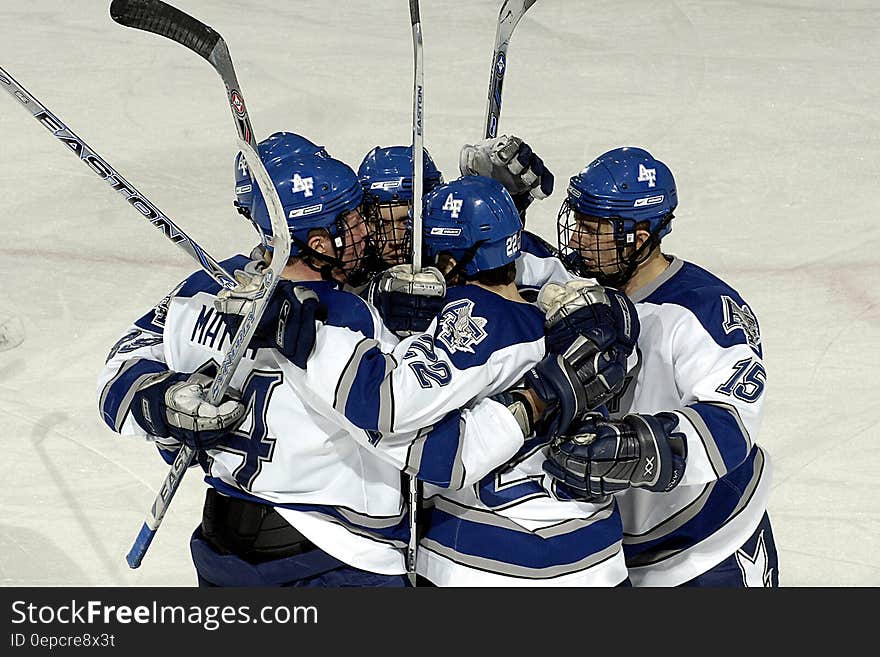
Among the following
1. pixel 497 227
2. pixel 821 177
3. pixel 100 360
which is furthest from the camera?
pixel 821 177

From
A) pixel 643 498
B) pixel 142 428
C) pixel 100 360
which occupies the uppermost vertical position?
pixel 142 428

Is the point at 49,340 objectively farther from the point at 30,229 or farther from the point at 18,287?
the point at 30,229

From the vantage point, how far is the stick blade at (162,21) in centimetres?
186

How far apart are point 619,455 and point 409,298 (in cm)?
46

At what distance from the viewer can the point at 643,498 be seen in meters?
2.41

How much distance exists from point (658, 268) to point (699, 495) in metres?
0.45

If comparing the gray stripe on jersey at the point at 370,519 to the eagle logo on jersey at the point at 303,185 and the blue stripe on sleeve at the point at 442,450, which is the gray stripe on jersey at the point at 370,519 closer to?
the blue stripe on sleeve at the point at 442,450

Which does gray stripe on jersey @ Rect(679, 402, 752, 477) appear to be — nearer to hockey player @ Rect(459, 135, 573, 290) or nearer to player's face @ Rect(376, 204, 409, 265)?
hockey player @ Rect(459, 135, 573, 290)

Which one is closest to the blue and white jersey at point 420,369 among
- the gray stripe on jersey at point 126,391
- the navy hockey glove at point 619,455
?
the navy hockey glove at point 619,455

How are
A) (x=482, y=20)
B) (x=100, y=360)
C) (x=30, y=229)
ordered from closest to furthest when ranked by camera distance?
(x=100, y=360)
(x=30, y=229)
(x=482, y=20)

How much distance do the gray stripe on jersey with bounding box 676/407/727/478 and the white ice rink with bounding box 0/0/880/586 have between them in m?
1.36

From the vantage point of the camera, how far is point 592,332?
2010 mm

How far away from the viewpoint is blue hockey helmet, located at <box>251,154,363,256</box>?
2.10 meters

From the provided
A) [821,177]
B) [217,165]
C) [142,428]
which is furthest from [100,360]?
[821,177]
